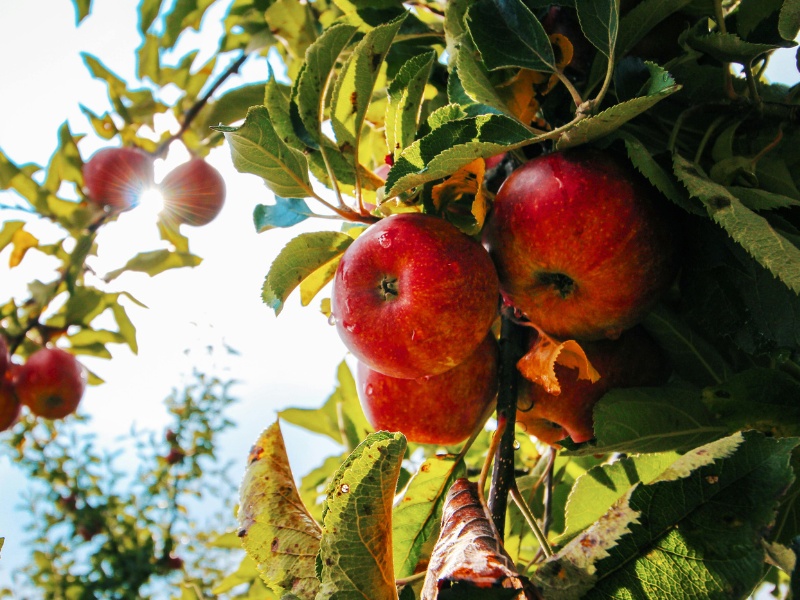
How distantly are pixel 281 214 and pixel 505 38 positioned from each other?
0.36 m

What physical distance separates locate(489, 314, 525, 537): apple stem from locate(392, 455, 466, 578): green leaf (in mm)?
136

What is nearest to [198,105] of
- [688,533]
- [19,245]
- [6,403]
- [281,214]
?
[19,245]

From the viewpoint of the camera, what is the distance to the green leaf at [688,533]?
1.44ft

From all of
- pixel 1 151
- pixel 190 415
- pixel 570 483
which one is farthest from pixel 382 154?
pixel 190 415

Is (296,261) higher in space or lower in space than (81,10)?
lower

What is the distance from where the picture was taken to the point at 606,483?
0.78 metres

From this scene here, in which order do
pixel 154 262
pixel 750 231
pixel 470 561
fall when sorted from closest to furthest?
pixel 470 561 → pixel 750 231 → pixel 154 262

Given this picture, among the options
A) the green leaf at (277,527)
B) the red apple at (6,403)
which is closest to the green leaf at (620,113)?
the green leaf at (277,527)

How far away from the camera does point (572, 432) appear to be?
2.64ft

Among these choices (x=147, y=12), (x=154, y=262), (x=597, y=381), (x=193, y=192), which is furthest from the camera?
(x=193, y=192)

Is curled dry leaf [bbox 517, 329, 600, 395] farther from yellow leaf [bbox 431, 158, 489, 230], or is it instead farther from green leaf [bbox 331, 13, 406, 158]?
green leaf [bbox 331, 13, 406, 158]

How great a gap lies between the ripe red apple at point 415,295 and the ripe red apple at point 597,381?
140mm

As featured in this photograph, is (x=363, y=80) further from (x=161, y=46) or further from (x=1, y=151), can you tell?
(x=1, y=151)

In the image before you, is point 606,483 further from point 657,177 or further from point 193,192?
point 193,192
